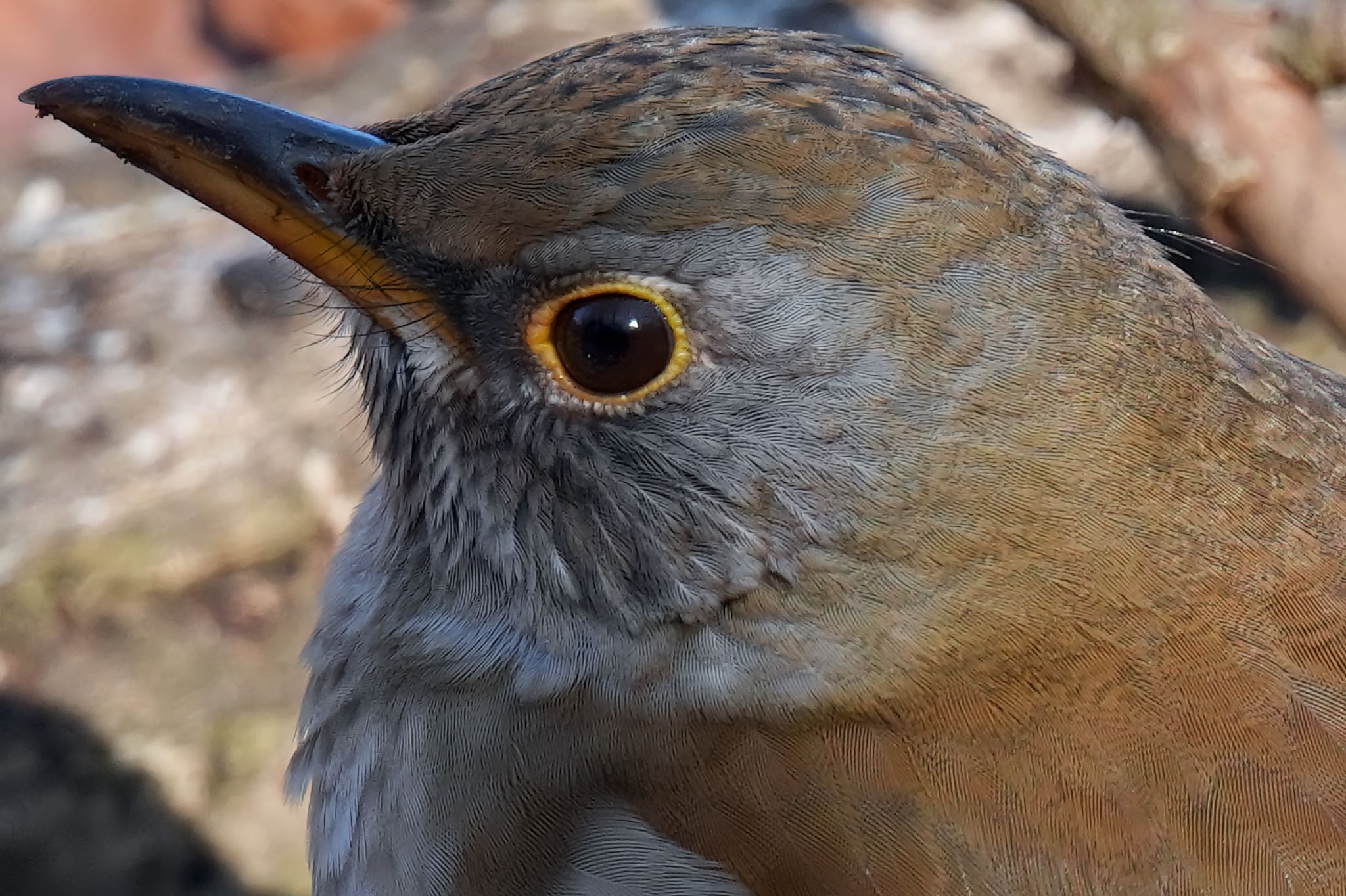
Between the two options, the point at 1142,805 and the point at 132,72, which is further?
the point at 132,72

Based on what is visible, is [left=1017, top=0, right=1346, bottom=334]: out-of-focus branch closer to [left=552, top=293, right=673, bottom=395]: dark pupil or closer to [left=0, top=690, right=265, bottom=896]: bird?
[left=552, top=293, right=673, bottom=395]: dark pupil

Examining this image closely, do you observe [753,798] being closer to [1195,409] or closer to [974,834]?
[974,834]

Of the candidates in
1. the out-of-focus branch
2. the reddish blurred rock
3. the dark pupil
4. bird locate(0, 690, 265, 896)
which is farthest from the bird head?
the reddish blurred rock

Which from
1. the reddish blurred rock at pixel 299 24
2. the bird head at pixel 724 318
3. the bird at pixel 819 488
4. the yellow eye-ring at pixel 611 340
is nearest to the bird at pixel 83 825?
the bird at pixel 819 488

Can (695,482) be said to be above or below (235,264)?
below

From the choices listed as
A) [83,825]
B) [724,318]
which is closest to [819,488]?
[724,318]

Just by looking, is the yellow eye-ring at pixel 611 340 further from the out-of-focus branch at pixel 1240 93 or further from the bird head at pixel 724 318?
the out-of-focus branch at pixel 1240 93

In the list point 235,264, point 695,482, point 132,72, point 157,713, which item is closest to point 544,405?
point 695,482
